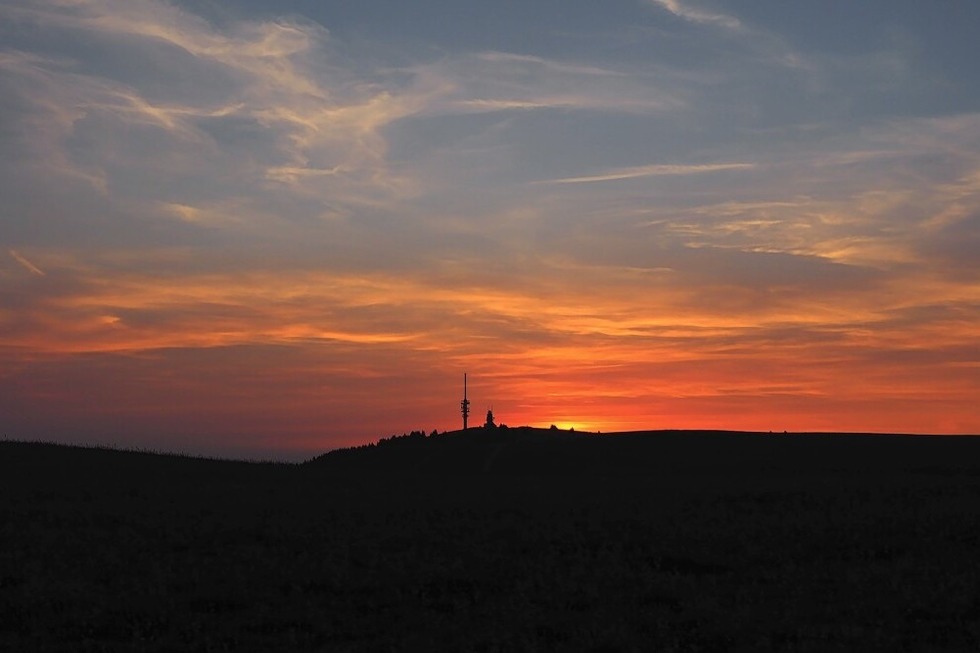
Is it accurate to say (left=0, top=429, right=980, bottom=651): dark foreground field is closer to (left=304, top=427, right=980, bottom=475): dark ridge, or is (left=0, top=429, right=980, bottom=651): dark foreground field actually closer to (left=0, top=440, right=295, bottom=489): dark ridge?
(left=0, top=440, right=295, bottom=489): dark ridge

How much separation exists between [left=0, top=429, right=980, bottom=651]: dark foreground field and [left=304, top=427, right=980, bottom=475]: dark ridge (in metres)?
16.2

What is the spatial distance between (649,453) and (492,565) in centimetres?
4844

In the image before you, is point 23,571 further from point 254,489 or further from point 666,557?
point 254,489

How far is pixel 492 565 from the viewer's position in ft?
79.0

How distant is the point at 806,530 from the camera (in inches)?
1119

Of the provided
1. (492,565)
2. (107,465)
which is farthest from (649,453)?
(492,565)

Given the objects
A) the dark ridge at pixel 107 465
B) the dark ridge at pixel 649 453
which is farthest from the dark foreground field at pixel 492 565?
the dark ridge at pixel 649 453

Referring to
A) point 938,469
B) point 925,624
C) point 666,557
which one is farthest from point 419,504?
point 938,469

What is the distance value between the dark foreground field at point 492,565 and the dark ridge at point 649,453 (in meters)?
16.2

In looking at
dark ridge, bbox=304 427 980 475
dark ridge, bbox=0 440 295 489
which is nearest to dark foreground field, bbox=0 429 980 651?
dark ridge, bbox=0 440 295 489

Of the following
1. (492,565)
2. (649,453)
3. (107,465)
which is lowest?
(492,565)

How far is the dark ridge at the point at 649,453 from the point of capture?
2410 inches

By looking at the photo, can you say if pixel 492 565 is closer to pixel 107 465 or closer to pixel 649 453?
pixel 107 465

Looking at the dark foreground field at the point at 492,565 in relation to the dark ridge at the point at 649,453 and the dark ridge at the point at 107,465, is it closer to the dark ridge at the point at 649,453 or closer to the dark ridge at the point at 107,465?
the dark ridge at the point at 107,465
